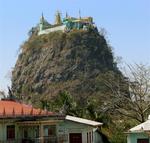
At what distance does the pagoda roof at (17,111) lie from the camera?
114 feet

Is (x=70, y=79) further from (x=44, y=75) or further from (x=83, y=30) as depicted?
(x=83, y=30)

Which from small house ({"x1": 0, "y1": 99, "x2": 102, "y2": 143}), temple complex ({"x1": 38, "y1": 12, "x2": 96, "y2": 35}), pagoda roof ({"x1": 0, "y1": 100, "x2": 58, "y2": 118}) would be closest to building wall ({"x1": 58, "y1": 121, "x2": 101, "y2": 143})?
small house ({"x1": 0, "y1": 99, "x2": 102, "y2": 143})

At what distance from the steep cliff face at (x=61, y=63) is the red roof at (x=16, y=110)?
8027 centimetres

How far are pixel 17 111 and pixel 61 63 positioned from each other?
92.9 metres

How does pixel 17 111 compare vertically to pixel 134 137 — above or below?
above

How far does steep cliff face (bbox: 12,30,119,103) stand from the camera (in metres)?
123

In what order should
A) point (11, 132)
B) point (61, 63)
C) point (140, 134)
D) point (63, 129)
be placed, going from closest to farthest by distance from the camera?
point (11, 132) → point (140, 134) → point (63, 129) → point (61, 63)

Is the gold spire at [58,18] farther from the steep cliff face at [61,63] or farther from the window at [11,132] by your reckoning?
the window at [11,132]

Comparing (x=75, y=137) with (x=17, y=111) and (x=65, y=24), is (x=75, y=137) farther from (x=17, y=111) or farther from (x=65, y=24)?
(x=65, y=24)

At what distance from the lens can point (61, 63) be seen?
129 metres

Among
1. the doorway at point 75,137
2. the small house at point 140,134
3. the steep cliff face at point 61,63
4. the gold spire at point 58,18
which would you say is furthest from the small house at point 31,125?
the gold spire at point 58,18

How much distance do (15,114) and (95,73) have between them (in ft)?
303

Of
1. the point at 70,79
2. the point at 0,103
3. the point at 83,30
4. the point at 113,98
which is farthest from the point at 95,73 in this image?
the point at 0,103

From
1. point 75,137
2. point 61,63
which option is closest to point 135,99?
point 75,137
